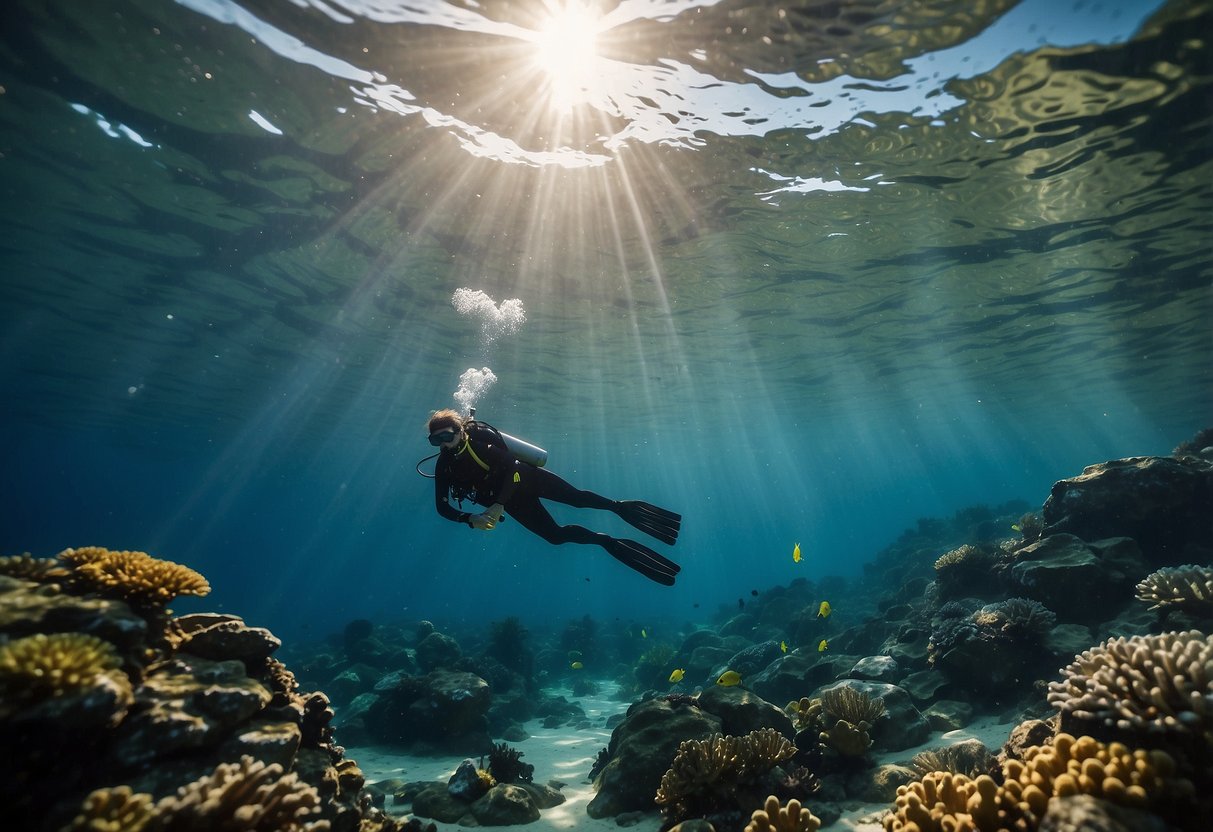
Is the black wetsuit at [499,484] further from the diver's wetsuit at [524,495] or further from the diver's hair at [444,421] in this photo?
the diver's hair at [444,421]

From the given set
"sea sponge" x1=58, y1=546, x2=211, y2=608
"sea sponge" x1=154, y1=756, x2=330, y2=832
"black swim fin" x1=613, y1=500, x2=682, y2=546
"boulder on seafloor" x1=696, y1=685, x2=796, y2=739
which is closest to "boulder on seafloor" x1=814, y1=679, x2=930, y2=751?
"boulder on seafloor" x1=696, y1=685, x2=796, y2=739

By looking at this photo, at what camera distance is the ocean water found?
9.70m

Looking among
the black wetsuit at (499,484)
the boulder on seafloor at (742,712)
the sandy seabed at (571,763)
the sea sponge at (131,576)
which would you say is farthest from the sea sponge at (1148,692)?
Answer: the sea sponge at (131,576)

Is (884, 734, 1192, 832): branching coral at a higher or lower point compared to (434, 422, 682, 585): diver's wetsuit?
lower

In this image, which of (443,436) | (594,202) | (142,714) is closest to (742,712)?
(443,436)

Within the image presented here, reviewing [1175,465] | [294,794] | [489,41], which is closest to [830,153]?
[489,41]

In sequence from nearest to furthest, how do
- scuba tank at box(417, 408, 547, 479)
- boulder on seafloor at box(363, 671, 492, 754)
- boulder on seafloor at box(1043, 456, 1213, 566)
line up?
scuba tank at box(417, 408, 547, 479) → boulder on seafloor at box(1043, 456, 1213, 566) → boulder on seafloor at box(363, 671, 492, 754)

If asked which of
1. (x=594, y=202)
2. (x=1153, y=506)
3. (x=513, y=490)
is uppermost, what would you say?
(x=594, y=202)

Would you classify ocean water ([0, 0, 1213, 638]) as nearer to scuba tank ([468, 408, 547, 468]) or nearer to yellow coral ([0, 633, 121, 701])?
scuba tank ([468, 408, 547, 468])

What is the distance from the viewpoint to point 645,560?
25.9ft

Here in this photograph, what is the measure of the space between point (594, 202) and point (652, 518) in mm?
10124

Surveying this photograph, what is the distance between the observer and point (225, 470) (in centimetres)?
6238

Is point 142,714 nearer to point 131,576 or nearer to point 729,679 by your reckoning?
point 131,576

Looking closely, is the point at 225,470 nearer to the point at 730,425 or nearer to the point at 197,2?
the point at 730,425
